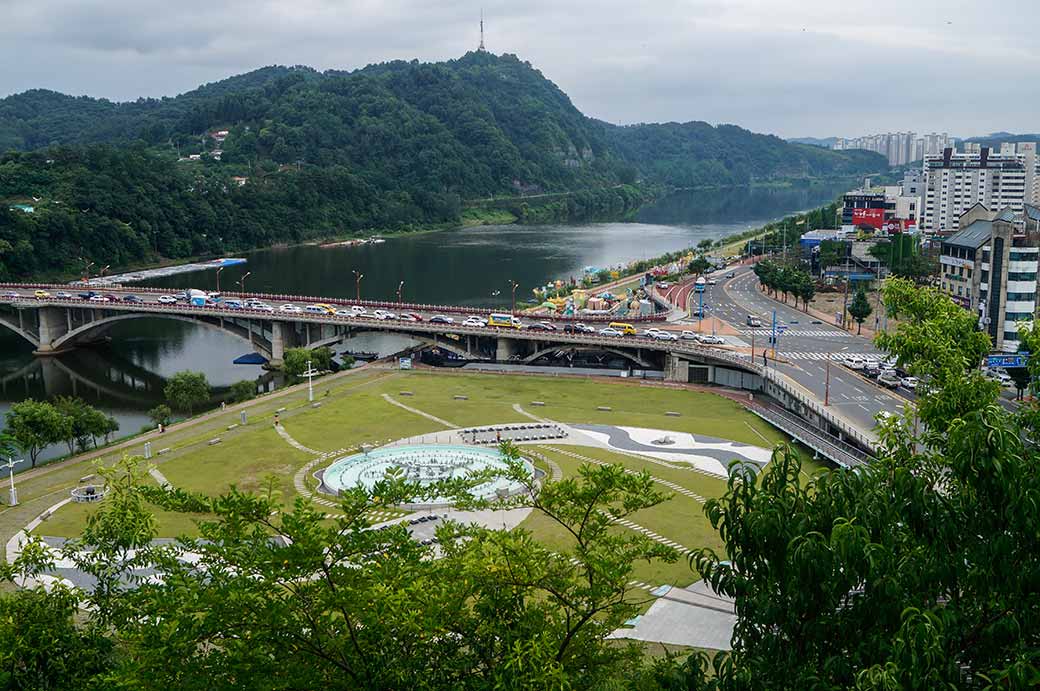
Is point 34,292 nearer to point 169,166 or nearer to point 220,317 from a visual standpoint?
point 220,317

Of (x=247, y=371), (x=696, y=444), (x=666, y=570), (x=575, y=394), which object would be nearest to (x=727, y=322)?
(x=575, y=394)

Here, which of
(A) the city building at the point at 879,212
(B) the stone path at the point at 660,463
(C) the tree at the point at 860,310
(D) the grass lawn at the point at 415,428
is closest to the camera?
(D) the grass lawn at the point at 415,428

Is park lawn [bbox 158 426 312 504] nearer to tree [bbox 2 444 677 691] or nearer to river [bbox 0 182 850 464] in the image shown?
river [bbox 0 182 850 464]

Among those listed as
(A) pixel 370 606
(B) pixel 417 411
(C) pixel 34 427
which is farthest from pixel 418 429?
(A) pixel 370 606

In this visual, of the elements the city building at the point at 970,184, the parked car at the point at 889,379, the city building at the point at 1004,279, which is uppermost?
the city building at the point at 970,184

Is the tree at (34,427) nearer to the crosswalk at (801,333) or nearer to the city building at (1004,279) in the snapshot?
the crosswalk at (801,333)

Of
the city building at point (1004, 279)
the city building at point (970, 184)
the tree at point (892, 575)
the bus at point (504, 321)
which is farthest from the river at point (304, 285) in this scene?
the city building at point (1004, 279)

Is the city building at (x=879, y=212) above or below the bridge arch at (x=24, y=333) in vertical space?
above

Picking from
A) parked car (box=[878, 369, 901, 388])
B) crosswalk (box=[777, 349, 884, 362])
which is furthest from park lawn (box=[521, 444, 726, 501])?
crosswalk (box=[777, 349, 884, 362])
